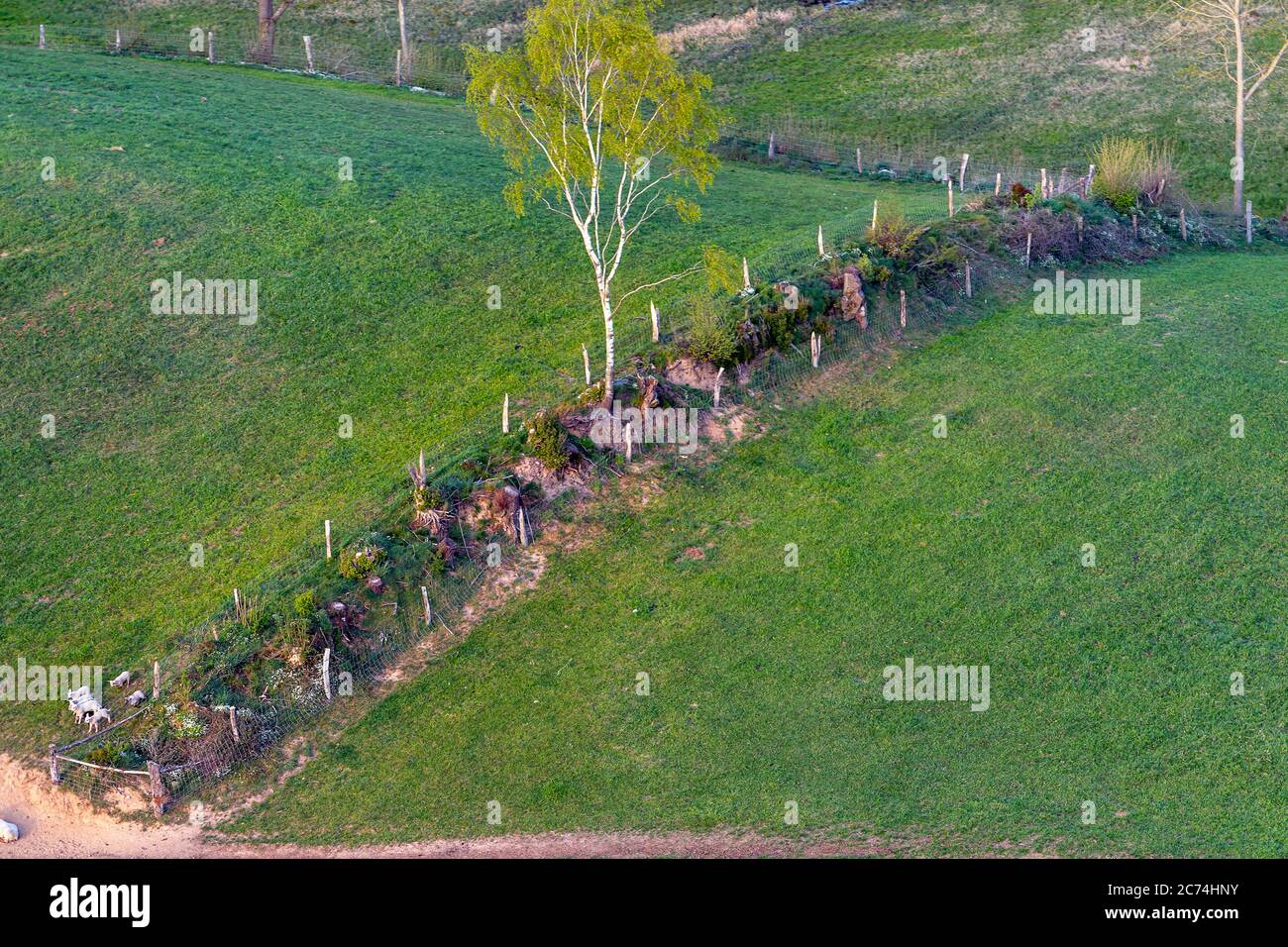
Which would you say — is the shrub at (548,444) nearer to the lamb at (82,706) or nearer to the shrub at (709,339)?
the shrub at (709,339)

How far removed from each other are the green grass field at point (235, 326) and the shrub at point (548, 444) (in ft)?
A: 8.24

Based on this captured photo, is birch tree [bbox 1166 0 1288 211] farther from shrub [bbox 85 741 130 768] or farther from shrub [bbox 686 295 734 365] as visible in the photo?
shrub [bbox 85 741 130 768]

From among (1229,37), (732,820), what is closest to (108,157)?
(732,820)

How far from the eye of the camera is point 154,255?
37.9m

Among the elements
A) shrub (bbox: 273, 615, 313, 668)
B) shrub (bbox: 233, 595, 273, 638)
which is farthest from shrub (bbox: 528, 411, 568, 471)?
shrub (bbox: 233, 595, 273, 638)

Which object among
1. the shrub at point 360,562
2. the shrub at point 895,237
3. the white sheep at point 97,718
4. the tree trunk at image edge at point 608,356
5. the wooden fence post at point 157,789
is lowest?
the wooden fence post at point 157,789

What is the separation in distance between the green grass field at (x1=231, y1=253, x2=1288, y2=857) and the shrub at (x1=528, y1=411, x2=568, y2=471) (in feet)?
5.51

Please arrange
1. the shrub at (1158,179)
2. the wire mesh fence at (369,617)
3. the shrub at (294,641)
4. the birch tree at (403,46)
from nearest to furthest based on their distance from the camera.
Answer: the wire mesh fence at (369,617) < the shrub at (294,641) < the shrub at (1158,179) < the birch tree at (403,46)

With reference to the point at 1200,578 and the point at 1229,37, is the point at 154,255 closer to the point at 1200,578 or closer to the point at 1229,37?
the point at 1200,578

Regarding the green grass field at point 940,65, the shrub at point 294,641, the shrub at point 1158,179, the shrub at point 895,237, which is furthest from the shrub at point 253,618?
the green grass field at point 940,65

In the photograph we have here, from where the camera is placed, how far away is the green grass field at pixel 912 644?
22609mm

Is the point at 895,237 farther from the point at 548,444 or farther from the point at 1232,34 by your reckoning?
the point at 1232,34

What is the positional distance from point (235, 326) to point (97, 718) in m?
14.3

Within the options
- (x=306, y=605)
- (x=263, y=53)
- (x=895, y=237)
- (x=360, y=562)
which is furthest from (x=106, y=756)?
(x=263, y=53)
